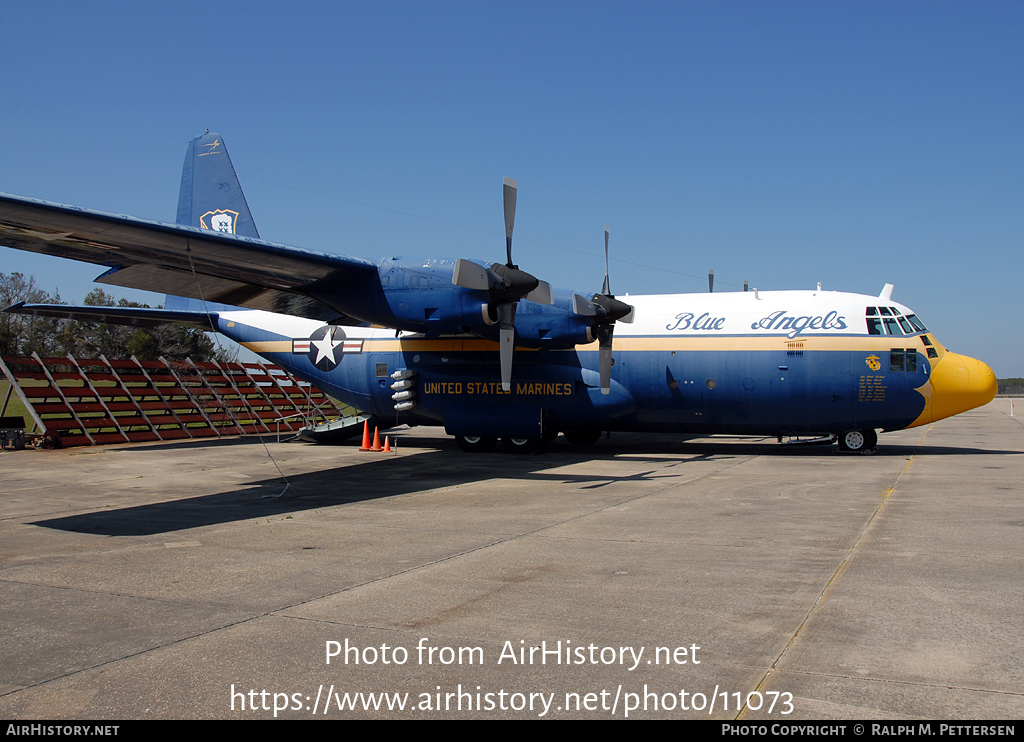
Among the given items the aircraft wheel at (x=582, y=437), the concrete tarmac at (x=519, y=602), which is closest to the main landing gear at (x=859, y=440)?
the concrete tarmac at (x=519, y=602)

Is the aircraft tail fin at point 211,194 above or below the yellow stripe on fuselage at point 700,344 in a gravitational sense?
above

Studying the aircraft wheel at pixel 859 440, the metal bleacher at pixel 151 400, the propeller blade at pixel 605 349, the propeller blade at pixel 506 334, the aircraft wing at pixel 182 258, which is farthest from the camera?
the metal bleacher at pixel 151 400

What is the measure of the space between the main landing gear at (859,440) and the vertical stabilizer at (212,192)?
58.2ft

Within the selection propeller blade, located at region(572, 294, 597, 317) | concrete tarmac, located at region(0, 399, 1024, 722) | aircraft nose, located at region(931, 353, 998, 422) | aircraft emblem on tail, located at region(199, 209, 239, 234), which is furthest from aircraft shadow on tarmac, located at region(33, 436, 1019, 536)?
aircraft emblem on tail, located at region(199, 209, 239, 234)

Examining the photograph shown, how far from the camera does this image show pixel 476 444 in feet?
66.7

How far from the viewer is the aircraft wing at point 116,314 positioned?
20797mm

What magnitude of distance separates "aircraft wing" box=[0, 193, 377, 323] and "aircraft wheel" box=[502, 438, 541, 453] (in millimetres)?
5695

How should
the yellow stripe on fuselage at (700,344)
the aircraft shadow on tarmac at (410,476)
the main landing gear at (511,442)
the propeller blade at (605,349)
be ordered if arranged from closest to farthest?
1. the aircraft shadow on tarmac at (410,476)
2. the yellow stripe on fuselage at (700,344)
3. the propeller blade at (605,349)
4. the main landing gear at (511,442)

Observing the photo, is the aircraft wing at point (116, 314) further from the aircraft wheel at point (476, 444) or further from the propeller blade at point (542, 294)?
the propeller blade at point (542, 294)

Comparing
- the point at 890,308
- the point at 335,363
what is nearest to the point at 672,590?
the point at 890,308

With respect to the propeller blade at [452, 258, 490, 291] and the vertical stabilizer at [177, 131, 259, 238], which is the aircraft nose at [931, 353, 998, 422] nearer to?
the propeller blade at [452, 258, 490, 291]

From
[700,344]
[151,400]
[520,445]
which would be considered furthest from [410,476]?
[151,400]

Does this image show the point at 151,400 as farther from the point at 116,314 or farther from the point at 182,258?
the point at 182,258

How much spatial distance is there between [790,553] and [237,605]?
216 inches
